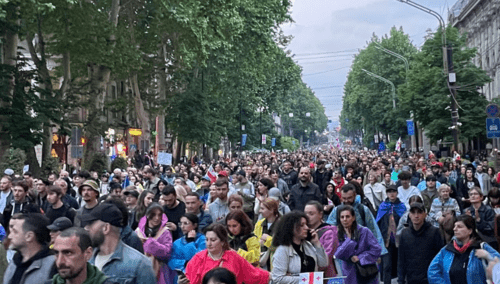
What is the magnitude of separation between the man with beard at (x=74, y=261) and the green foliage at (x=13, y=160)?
22935mm

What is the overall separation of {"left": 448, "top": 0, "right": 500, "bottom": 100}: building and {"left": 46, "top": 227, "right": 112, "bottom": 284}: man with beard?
55.4m

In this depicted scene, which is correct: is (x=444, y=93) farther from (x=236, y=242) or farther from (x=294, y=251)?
(x=294, y=251)

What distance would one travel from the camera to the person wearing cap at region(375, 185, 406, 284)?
12.4 meters

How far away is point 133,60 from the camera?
32.4m

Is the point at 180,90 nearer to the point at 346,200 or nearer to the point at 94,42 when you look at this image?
the point at 94,42

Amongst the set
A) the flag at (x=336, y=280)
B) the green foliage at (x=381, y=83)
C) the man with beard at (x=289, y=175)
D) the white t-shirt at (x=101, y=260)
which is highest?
the green foliage at (x=381, y=83)

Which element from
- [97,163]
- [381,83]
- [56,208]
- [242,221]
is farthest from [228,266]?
[381,83]

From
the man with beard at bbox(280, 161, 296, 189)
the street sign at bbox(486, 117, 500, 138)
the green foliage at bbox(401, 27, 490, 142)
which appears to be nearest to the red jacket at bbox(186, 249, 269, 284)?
the man with beard at bbox(280, 161, 296, 189)

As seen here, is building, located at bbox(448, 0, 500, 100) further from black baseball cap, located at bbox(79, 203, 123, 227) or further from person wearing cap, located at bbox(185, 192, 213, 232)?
black baseball cap, located at bbox(79, 203, 123, 227)

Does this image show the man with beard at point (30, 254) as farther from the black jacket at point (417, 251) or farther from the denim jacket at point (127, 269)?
the black jacket at point (417, 251)

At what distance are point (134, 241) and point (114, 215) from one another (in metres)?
1.32

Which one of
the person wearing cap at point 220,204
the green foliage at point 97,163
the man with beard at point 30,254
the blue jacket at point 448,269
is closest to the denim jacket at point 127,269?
the man with beard at point 30,254

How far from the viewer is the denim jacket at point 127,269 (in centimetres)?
621

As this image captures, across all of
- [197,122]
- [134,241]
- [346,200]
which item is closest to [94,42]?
[197,122]
